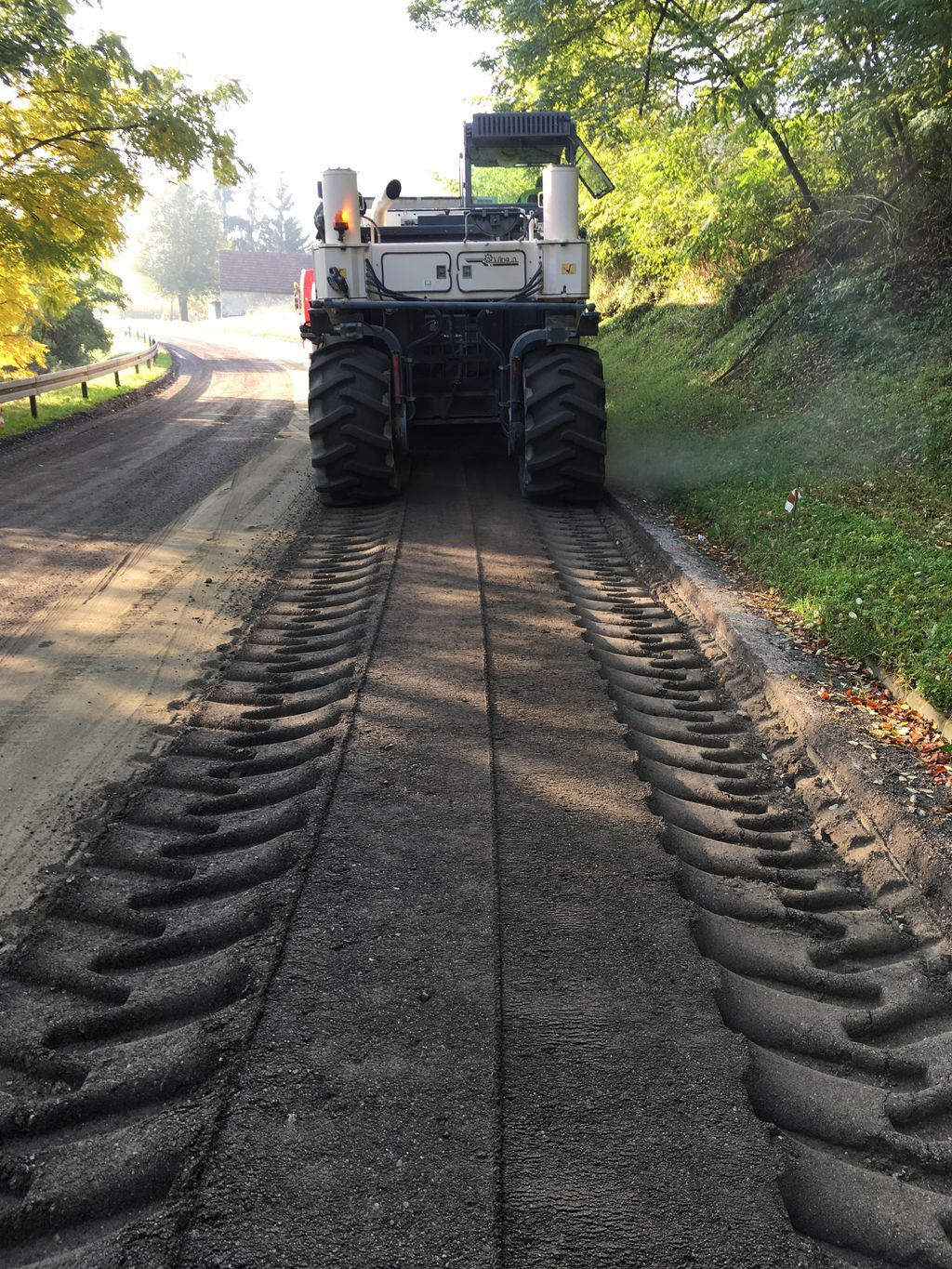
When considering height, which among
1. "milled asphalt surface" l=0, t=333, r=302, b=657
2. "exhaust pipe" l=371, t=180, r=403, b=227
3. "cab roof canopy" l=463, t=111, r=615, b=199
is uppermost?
"cab roof canopy" l=463, t=111, r=615, b=199

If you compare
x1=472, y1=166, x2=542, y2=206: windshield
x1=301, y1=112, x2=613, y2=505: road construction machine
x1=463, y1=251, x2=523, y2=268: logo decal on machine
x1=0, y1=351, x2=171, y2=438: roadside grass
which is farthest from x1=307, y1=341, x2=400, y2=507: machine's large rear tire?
x1=472, y1=166, x2=542, y2=206: windshield

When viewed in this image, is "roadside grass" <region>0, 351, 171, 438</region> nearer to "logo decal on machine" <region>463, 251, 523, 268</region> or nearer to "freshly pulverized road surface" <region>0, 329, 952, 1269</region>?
"logo decal on machine" <region>463, 251, 523, 268</region>

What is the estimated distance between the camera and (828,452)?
9.52 metres

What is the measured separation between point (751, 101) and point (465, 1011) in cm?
1186

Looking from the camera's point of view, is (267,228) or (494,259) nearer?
(494,259)

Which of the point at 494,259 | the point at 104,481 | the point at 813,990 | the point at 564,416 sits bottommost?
the point at 813,990

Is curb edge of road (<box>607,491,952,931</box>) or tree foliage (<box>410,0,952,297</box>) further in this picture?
tree foliage (<box>410,0,952,297</box>)

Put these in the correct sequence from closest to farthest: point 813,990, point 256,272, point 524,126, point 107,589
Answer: point 813,990
point 107,589
point 524,126
point 256,272

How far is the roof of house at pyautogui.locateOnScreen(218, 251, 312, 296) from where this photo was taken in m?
82.6

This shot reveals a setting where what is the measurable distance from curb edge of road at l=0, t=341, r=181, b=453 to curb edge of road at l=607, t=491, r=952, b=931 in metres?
10.1

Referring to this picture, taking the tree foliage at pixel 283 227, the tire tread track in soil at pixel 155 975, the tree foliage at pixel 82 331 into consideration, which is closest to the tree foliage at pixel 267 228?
the tree foliage at pixel 283 227

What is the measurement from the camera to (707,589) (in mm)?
6809

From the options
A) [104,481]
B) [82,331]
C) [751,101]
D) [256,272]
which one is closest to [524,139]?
[751,101]

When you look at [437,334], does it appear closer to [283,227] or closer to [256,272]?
[256,272]
